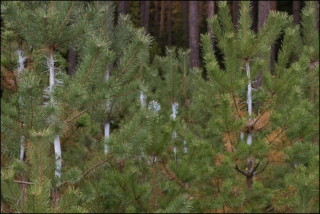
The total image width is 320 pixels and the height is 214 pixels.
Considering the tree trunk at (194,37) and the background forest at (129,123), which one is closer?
the background forest at (129,123)

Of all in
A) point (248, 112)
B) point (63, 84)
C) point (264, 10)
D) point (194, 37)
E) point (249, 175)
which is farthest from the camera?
point (194, 37)

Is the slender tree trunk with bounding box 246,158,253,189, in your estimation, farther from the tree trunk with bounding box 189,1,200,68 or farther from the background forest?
the tree trunk with bounding box 189,1,200,68

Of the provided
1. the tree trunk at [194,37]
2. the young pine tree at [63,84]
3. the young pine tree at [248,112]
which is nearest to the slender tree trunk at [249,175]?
the young pine tree at [248,112]

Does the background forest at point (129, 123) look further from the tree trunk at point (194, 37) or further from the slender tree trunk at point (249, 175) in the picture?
the tree trunk at point (194, 37)

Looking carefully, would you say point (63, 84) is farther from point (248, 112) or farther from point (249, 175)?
point (249, 175)

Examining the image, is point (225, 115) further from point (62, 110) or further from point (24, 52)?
point (24, 52)

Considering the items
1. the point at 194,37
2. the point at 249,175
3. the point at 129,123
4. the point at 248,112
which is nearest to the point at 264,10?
the point at 194,37

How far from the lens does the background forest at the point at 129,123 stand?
312cm

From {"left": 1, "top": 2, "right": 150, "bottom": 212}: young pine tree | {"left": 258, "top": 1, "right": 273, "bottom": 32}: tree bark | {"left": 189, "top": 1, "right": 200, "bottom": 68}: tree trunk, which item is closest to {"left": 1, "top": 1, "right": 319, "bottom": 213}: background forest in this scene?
{"left": 1, "top": 2, "right": 150, "bottom": 212}: young pine tree

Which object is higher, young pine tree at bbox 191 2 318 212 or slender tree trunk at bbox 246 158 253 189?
young pine tree at bbox 191 2 318 212

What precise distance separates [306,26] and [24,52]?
467 centimetres

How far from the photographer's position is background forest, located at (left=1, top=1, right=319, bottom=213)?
3.12m

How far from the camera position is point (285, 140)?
468 centimetres

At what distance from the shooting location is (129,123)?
3514 millimetres
